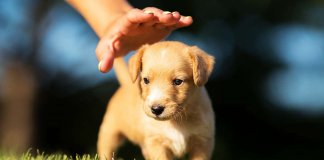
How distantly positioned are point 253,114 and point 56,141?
432 cm

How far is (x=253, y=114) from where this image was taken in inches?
454

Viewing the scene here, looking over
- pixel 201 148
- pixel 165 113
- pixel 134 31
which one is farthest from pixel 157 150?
pixel 134 31

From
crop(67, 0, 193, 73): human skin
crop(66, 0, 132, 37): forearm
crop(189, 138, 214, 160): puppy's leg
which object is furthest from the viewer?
crop(66, 0, 132, 37): forearm

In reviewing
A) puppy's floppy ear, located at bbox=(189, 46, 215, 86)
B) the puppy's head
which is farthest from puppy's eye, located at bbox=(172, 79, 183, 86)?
puppy's floppy ear, located at bbox=(189, 46, 215, 86)

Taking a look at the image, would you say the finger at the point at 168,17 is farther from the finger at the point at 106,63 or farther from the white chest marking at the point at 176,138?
the white chest marking at the point at 176,138

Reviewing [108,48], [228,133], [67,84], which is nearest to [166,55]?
[108,48]

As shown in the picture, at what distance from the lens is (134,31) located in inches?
177

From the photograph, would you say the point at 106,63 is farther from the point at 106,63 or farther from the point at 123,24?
the point at 123,24

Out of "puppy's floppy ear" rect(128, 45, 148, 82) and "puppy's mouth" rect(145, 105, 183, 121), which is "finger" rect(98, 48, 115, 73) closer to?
"puppy's floppy ear" rect(128, 45, 148, 82)

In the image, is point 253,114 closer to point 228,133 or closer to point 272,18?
point 228,133

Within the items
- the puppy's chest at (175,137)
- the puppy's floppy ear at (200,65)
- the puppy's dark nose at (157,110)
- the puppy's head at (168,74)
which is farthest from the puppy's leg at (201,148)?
the puppy's dark nose at (157,110)

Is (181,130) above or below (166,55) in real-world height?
below

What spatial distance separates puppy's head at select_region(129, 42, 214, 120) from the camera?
3.94m

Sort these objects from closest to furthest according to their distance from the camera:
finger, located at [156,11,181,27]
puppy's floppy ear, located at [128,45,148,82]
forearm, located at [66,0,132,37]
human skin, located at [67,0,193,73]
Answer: finger, located at [156,11,181,27] < human skin, located at [67,0,193,73] < puppy's floppy ear, located at [128,45,148,82] < forearm, located at [66,0,132,37]
